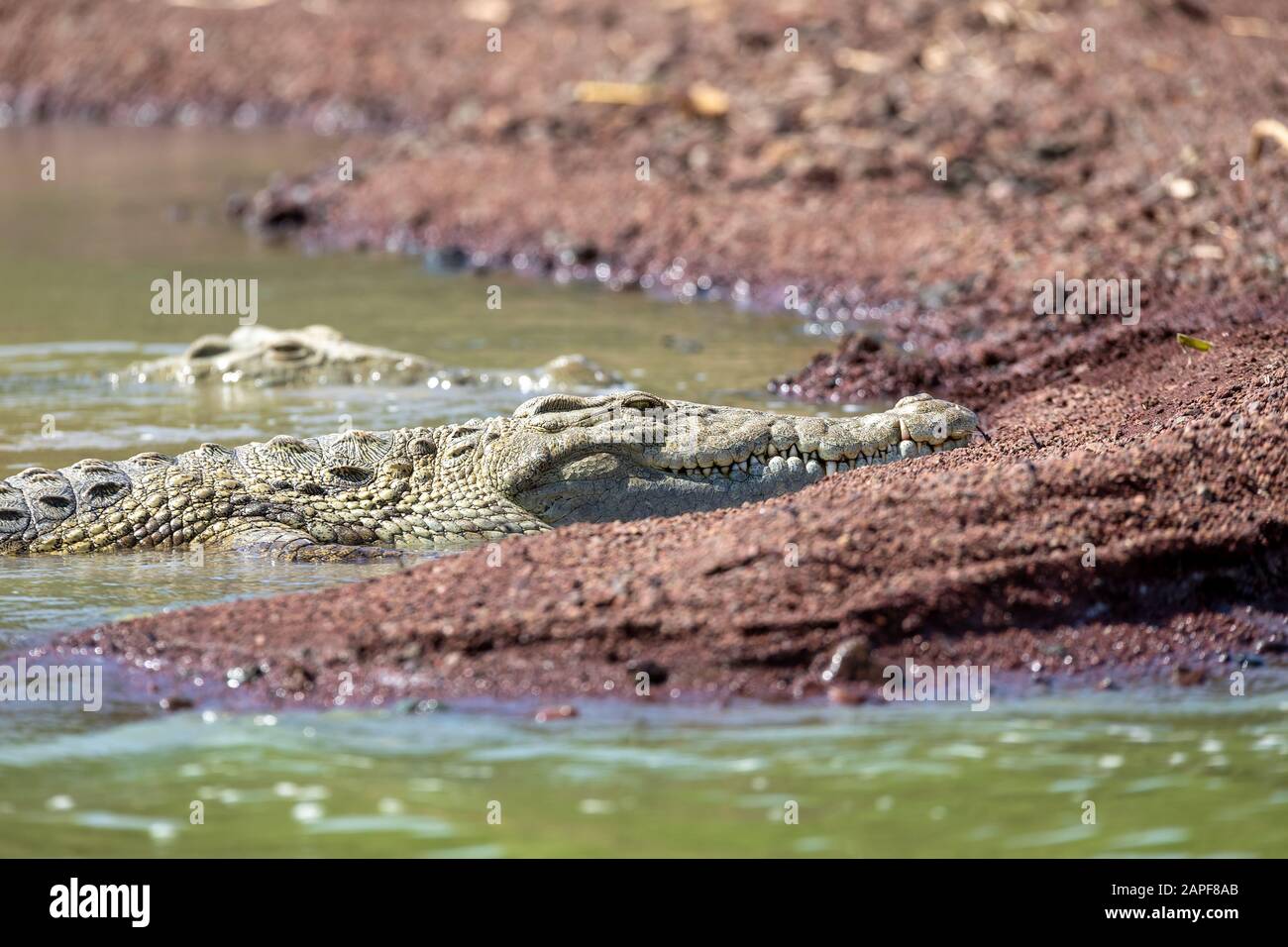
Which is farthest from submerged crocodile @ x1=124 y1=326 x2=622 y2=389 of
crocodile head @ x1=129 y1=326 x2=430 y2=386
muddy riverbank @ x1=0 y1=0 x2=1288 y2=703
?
muddy riverbank @ x1=0 y1=0 x2=1288 y2=703

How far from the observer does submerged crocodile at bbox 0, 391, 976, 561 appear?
8094 mm

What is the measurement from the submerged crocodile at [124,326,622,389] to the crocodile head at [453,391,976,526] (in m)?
3.88

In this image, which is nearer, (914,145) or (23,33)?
(914,145)

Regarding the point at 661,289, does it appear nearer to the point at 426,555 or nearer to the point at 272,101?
the point at 426,555

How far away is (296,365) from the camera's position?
1273 centimetres

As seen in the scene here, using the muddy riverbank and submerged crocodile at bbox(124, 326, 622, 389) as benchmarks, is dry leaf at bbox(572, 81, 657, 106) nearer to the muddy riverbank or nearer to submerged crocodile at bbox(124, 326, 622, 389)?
the muddy riverbank

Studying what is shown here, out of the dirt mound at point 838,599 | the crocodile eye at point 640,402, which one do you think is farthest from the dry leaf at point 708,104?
the dirt mound at point 838,599

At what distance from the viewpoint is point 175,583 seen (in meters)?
7.67

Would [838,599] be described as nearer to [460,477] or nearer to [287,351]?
[460,477]

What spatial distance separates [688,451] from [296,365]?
546 centimetres

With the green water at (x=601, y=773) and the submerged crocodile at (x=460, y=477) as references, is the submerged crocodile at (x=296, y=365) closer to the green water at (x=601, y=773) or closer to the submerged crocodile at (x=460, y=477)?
the submerged crocodile at (x=460, y=477)

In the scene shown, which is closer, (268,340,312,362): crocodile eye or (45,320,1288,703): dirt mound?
(45,320,1288,703): dirt mound
